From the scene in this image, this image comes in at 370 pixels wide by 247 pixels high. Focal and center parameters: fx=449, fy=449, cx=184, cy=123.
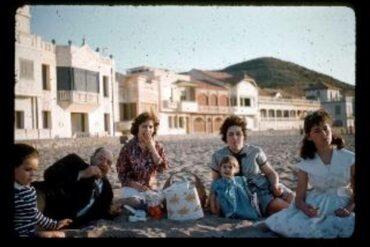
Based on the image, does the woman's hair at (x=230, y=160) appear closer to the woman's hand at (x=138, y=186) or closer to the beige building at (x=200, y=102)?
the woman's hand at (x=138, y=186)

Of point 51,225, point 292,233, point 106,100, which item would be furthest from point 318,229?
point 106,100

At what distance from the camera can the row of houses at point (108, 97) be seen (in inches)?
891

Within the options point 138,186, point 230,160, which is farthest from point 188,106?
point 230,160

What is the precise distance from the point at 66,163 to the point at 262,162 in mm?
1787

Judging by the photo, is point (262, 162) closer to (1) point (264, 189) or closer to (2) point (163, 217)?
(1) point (264, 189)

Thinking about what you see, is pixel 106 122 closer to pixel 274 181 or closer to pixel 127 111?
pixel 127 111

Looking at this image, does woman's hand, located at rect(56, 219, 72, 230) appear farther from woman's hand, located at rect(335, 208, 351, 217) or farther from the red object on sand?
woman's hand, located at rect(335, 208, 351, 217)

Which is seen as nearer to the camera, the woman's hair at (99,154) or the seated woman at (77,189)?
the seated woman at (77,189)

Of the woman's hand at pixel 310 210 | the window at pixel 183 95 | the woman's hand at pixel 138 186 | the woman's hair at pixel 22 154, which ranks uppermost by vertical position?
the window at pixel 183 95

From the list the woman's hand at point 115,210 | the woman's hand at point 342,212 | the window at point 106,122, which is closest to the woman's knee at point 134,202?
the woman's hand at point 115,210

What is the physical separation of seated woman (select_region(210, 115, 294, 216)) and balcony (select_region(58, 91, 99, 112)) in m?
22.3

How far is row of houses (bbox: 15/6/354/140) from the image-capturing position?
22641 millimetres

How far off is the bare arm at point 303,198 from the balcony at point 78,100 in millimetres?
23334

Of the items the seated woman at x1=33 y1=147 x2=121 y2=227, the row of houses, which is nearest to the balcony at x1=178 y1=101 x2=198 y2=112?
the row of houses
